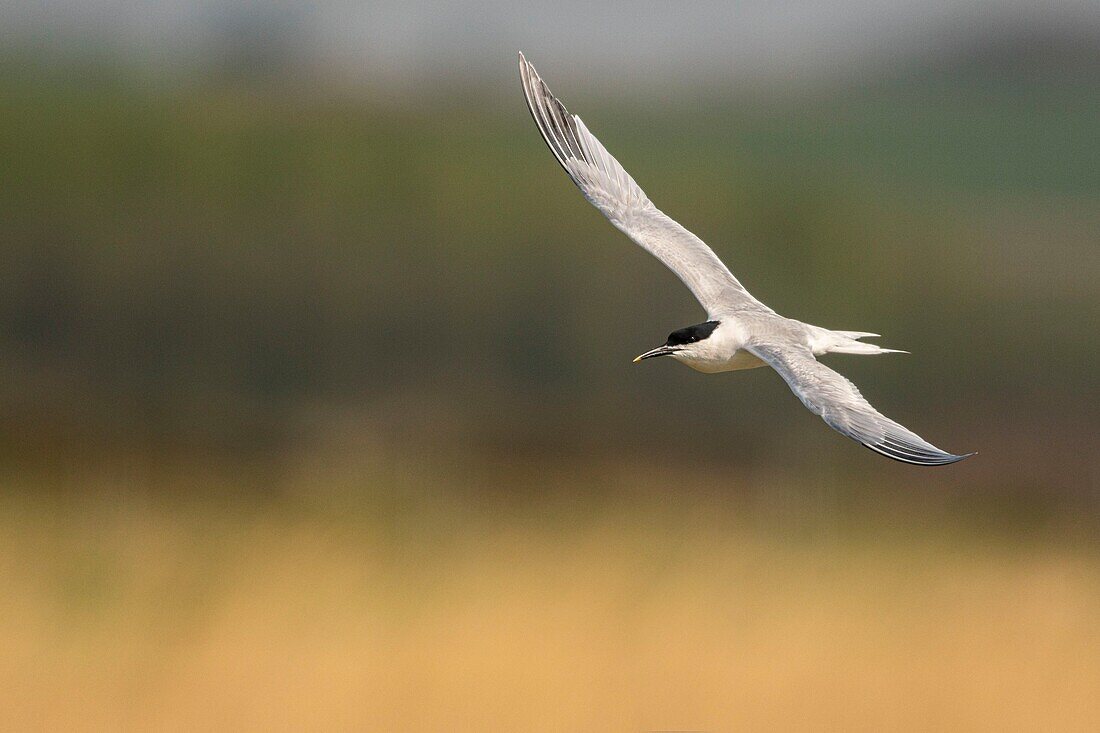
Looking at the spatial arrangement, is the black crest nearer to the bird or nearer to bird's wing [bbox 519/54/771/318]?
the bird

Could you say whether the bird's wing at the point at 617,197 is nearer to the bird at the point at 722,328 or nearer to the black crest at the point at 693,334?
the bird at the point at 722,328

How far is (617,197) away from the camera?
9039 mm

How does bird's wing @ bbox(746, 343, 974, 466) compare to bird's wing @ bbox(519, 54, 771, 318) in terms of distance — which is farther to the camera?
bird's wing @ bbox(519, 54, 771, 318)

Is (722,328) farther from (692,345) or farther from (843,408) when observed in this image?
(843,408)

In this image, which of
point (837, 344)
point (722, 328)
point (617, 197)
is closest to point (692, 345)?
point (722, 328)

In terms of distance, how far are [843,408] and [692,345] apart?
1.17 m

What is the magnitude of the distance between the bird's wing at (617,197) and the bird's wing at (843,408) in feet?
4.41

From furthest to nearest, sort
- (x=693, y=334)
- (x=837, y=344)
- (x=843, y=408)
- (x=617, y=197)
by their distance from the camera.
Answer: (x=617, y=197) → (x=837, y=344) → (x=693, y=334) → (x=843, y=408)

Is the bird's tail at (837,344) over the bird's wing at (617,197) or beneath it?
beneath

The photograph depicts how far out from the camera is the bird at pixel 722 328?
253 inches

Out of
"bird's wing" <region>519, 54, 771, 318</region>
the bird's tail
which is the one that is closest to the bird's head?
the bird's tail

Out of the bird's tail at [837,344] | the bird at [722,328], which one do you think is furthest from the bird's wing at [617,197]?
the bird's tail at [837,344]

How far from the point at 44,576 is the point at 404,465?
19.1 feet

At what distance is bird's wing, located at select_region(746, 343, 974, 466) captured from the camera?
6.09 metres
